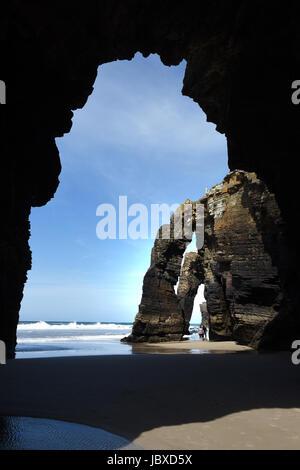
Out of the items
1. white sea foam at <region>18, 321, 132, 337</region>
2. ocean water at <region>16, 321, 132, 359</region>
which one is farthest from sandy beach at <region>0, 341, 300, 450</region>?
white sea foam at <region>18, 321, 132, 337</region>

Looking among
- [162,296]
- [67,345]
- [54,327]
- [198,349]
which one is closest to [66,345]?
[67,345]

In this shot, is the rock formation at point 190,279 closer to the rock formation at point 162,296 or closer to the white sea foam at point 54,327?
the rock formation at point 162,296

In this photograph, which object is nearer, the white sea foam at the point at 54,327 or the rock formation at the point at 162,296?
the rock formation at the point at 162,296

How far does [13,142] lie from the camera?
27.4 ft

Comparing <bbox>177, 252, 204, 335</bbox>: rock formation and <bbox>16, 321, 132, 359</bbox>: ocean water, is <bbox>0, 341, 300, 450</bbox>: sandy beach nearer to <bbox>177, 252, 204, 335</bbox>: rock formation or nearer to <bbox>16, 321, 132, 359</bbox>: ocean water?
<bbox>16, 321, 132, 359</bbox>: ocean water

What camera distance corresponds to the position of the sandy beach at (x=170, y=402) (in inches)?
138

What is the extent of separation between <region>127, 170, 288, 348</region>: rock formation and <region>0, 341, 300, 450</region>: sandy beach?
7604mm

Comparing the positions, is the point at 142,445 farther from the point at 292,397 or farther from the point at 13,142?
the point at 13,142

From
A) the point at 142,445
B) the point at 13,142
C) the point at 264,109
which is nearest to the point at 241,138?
the point at 264,109

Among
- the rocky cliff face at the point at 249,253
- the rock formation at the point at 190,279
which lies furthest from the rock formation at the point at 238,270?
the rock formation at the point at 190,279

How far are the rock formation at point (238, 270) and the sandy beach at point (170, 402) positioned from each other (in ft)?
24.9

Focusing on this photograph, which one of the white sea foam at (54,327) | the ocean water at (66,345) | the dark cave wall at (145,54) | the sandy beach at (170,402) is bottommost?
the white sea foam at (54,327)

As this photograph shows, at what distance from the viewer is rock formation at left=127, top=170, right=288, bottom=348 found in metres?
19.4

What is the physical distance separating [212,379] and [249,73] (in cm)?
848
